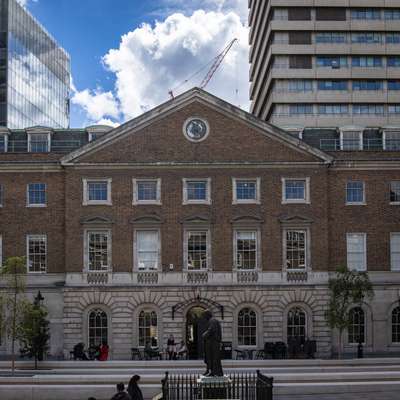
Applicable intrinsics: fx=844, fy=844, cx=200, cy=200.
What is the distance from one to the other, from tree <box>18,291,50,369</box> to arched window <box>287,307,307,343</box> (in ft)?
46.0

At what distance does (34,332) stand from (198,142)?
14940mm

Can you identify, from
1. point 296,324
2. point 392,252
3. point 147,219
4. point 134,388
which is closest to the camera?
point 134,388

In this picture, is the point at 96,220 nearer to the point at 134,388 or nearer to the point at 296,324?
the point at 296,324

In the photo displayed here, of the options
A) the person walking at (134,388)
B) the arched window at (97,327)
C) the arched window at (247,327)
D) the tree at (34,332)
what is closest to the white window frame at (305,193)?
the arched window at (247,327)

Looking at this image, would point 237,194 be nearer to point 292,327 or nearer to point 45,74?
point 292,327

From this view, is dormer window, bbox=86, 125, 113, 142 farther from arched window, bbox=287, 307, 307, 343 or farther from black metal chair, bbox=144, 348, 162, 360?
arched window, bbox=287, 307, 307, 343

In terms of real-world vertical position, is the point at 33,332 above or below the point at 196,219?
below

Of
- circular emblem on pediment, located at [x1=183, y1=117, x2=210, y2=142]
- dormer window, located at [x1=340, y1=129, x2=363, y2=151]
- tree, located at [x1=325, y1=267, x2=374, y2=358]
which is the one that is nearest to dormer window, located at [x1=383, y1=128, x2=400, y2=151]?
dormer window, located at [x1=340, y1=129, x2=363, y2=151]

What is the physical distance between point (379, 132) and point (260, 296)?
1415 cm

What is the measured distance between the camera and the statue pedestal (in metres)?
26.8

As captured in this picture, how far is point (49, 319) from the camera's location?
163 feet

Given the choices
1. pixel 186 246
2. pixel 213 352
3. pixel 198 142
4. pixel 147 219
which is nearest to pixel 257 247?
pixel 186 246

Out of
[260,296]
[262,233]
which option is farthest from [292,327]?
[262,233]

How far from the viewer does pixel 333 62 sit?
296 feet
